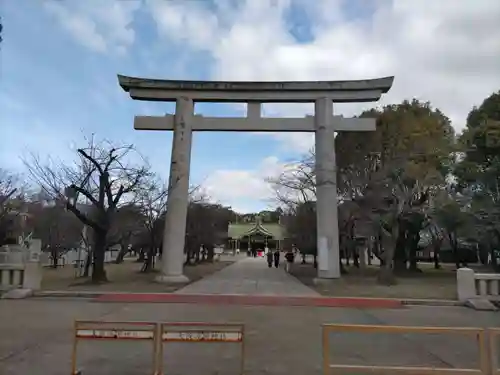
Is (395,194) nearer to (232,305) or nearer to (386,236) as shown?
A: (386,236)

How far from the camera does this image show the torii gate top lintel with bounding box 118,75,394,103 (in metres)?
21.3

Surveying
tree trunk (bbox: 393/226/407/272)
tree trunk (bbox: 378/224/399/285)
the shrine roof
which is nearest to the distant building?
the shrine roof

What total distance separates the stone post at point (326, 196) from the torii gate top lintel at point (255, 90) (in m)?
0.66

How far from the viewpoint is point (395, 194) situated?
74.1 feet

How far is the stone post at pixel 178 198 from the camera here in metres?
20.6

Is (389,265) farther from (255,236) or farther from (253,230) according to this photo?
(255,236)

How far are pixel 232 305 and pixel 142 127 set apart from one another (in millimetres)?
11190

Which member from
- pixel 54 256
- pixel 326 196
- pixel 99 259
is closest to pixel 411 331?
pixel 326 196

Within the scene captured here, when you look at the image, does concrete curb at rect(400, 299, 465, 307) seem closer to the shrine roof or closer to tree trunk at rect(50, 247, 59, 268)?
tree trunk at rect(50, 247, 59, 268)

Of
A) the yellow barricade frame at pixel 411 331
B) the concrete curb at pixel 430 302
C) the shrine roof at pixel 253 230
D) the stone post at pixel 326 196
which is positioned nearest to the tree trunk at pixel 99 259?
the stone post at pixel 326 196

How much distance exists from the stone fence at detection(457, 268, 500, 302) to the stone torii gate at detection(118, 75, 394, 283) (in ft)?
20.6

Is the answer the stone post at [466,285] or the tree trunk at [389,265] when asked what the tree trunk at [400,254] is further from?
the stone post at [466,285]

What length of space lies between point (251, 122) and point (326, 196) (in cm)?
503

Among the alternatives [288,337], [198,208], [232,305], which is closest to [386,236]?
[232,305]
